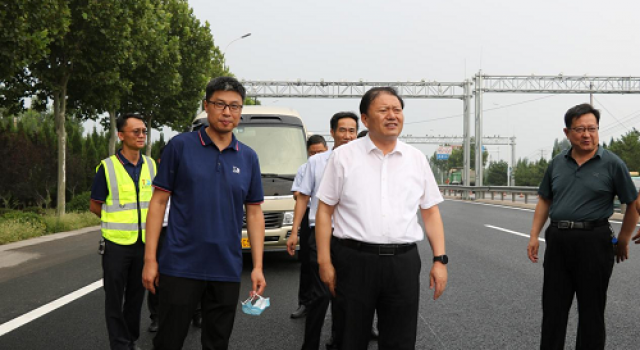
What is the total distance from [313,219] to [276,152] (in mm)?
4502

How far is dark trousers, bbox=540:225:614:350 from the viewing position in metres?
4.10

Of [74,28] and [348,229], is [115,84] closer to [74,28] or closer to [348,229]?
[74,28]

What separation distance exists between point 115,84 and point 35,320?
12.9 meters

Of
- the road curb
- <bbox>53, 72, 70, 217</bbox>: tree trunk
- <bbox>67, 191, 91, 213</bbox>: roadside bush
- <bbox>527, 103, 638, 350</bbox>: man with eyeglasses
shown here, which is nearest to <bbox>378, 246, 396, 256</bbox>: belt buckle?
<bbox>527, 103, 638, 350</bbox>: man with eyeglasses

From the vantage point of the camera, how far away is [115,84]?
17.7m

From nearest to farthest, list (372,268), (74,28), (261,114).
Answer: (372,268) → (261,114) → (74,28)

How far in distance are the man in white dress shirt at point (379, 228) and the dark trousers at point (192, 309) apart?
564mm

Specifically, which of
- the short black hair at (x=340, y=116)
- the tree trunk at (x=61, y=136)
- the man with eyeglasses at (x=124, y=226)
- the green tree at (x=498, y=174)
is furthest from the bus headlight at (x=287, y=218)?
the green tree at (x=498, y=174)

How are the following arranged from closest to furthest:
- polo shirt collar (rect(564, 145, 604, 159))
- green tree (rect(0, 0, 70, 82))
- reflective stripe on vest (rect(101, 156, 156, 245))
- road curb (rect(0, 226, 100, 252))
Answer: polo shirt collar (rect(564, 145, 604, 159)), reflective stripe on vest (rect(101, 156, 156, 245)), green tree (rect(0, 0, 70, 82)), road curb (rect(0, 226, 100, 252))

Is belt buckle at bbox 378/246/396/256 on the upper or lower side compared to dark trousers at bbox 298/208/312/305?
upper

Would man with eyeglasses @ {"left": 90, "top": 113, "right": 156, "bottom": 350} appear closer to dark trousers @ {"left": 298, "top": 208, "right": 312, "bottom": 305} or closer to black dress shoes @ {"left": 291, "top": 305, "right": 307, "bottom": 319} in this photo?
dark trousers @ {"left": 298, "top": 208, "right": 312, "bottom": 305}

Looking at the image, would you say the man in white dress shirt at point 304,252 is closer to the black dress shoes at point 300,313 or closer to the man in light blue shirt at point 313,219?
the black dress shoes at point 300,313

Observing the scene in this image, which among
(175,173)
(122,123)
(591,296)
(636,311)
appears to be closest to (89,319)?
(122,123)

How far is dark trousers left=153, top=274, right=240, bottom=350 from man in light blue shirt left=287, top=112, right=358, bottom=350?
1.16 meters
